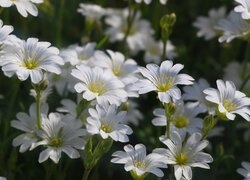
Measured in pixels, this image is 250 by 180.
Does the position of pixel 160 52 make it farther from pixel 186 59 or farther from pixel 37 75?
pixel 37 75

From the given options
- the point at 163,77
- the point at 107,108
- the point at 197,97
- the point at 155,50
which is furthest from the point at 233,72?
the point at 107,108

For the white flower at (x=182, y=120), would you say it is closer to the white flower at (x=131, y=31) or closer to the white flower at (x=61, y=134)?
the white flower at (x=61, y=134)

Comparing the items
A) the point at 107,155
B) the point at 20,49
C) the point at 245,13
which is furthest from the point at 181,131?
the point at 20,49

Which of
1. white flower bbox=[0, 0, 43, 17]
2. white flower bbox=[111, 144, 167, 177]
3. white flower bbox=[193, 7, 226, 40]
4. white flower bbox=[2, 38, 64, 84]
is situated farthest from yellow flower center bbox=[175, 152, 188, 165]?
white flower bbox=[193, 7, 226, 40]

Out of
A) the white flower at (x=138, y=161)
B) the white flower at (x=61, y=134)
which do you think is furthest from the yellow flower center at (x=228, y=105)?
the white flower at (x=61, y=134)

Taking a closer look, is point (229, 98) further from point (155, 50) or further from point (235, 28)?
point (155, 50)
